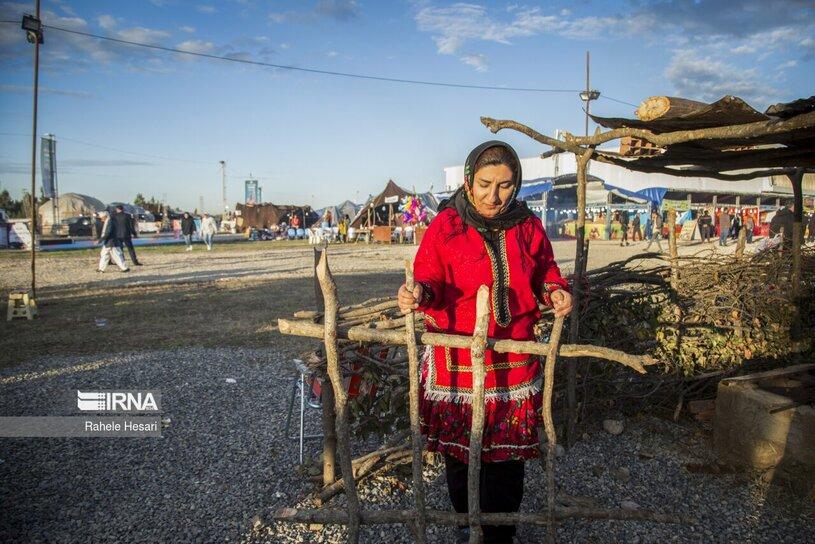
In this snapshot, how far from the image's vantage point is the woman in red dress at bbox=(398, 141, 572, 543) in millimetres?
2324

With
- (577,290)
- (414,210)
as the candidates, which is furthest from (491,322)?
(414,210)

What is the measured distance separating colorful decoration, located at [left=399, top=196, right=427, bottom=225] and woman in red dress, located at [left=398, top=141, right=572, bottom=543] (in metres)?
26.3

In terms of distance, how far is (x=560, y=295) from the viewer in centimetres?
230

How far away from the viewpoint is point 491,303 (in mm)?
2314

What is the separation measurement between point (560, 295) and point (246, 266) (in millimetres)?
15791

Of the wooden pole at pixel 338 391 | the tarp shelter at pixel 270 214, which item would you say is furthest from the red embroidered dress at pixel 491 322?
the tarp shelter at pixel 270 214

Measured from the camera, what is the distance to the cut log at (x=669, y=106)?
2686 millimetres

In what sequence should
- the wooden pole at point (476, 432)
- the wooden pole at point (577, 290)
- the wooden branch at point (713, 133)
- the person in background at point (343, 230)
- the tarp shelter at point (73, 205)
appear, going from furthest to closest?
the tarp shelter at point (73, 205) < the person in background at point (343, 230) < the wooden pole at point (577, 290) < the wooden branch at point (713, 133) < the wooden pole at point (476, 432)

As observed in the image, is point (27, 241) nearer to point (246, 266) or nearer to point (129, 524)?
point (246, 266)

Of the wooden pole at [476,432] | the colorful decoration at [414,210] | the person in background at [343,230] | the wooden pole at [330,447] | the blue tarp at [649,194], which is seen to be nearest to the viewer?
the wooden pole at [476,432]

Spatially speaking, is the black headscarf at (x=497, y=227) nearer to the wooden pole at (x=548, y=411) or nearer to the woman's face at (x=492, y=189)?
the woman's face at (x=492, y=189)

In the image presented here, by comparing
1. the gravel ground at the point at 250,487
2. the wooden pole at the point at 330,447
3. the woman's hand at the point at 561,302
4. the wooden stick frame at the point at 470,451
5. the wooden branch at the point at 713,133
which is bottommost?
the gravel ground at the point at 250,487

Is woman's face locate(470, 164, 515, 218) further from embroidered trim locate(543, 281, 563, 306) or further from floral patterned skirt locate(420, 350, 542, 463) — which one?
floral patterned skirt locate(420, 350, 542, 463)

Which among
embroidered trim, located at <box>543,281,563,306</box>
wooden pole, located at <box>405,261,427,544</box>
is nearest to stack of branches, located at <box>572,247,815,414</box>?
embroidered trim, located at <box>543,281,563,306</box>
